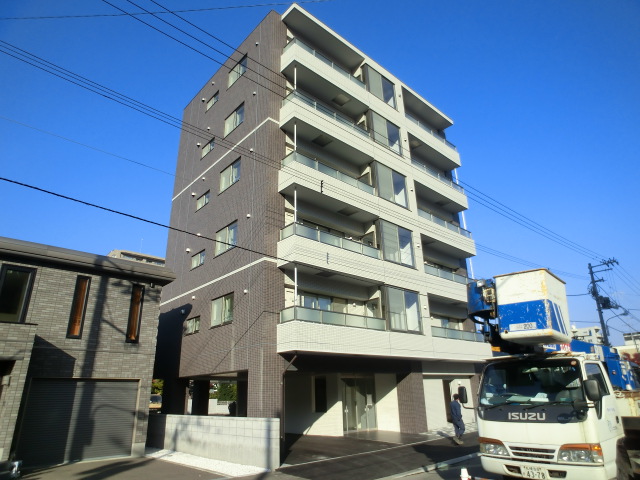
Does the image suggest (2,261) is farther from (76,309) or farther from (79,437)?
(79,437)

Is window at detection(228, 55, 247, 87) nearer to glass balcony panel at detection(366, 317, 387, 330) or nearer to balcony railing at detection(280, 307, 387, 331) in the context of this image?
balcony railing at detection(280, 307, 387, 331)

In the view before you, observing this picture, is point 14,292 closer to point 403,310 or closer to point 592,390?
Answer: point 403,310

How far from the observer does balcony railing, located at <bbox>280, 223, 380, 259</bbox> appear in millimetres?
16859

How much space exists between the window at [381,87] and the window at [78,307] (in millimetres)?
18006

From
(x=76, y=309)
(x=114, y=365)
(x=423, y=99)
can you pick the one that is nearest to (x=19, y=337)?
(x=76, y=309)

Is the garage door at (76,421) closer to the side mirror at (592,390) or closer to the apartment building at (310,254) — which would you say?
the apartment building at (310,254)

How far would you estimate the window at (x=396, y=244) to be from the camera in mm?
20778

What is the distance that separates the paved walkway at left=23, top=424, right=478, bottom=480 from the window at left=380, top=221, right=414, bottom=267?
8.56 meters

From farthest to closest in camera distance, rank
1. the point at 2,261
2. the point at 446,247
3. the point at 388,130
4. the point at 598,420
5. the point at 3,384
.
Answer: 1. the point at 446,247
2. the point at 388,130
3. the point at 2,261
4. the point at 3,384
5. the point at 598,420

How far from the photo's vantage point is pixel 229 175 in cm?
2142

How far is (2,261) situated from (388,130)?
19.6 m

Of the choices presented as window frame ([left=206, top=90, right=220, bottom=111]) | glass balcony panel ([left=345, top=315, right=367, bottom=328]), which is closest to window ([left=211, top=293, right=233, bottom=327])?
glass balcony panel ([left=345, top=315, right=367, bottom=328])

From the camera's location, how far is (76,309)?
14.5 metres

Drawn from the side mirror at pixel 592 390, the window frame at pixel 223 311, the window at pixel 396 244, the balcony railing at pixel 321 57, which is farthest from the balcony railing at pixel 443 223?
the side mirror at pixel 592 390
